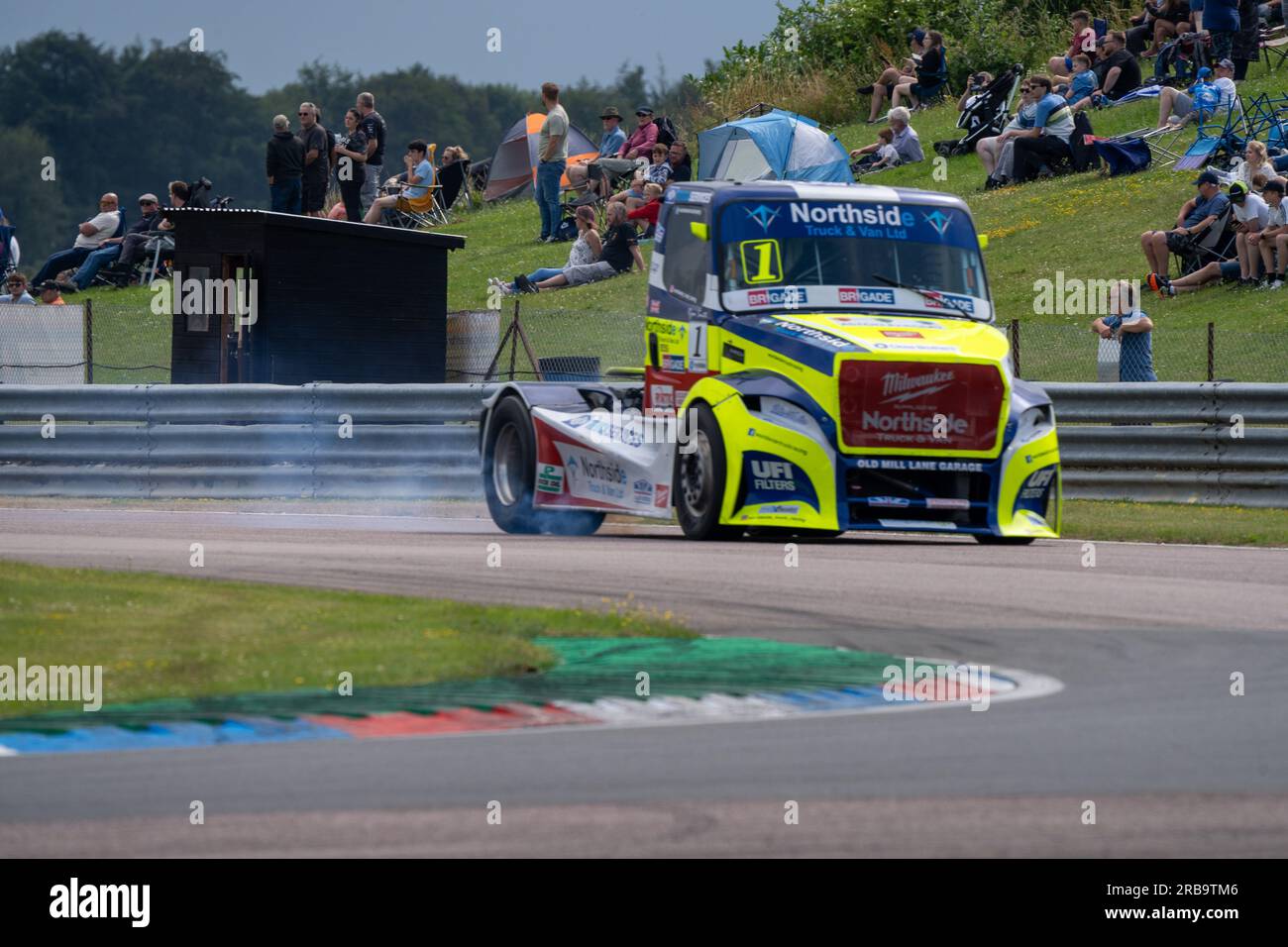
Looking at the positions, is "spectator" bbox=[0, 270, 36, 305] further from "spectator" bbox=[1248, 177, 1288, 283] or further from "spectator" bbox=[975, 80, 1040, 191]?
"spectator" bbox=[1248, 177, 1288, 283]

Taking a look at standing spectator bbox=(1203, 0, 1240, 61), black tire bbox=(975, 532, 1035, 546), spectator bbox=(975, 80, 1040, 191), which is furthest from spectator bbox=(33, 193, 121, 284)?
black tire bbox=(975, 532, 1035, 546)

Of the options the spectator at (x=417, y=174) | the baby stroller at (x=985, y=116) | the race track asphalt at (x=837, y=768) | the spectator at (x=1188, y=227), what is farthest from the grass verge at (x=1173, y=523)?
the spectator at (x=417, y=174)

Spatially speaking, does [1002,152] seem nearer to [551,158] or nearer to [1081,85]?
[1081,85]

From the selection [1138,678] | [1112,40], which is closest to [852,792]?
[1138,678]

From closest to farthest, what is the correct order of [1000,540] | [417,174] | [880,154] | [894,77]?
[1000,540] < [880,154] < [417,174] < [894,77]

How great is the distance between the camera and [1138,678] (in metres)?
7.77

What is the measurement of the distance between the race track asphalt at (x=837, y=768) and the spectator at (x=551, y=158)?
18889mm

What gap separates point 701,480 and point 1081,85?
19.7 metres

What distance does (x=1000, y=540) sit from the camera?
13.2m

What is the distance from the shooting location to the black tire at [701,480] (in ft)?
41.1

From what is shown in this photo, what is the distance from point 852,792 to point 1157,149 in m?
25.2

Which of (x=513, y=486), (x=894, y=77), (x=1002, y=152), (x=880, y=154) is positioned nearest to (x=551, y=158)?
(x=880, y=154)

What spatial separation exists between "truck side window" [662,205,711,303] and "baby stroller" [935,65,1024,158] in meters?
18.9
